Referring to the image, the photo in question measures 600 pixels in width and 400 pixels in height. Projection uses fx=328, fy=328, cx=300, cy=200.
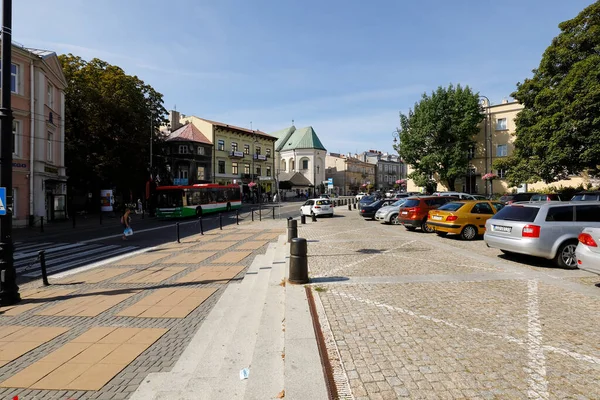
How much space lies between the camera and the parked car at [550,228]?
742 centimetres

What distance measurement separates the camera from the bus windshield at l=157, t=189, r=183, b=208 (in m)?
25.3

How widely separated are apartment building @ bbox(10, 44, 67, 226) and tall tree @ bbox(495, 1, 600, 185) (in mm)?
32787

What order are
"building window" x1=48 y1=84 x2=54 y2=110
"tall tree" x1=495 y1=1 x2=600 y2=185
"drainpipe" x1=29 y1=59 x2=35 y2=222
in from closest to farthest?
"tall tree" x1=495 y1=1 x2=600 y2=185
"drainpipe" x1=29 y1=59 x2=35 y2=222
"building window" x1=48 y1=84 x2=54 y2=110

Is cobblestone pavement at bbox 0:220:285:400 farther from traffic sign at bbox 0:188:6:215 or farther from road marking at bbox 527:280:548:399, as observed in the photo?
road marking at bbox 527:280:548:399

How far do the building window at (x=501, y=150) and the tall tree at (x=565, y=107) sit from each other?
1396 cm

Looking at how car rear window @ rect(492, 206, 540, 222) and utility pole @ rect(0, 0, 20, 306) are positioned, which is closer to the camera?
utility pole @ rect(0, 0, 20, 306)

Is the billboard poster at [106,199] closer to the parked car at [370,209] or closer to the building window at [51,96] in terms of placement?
the building window at [51,96]

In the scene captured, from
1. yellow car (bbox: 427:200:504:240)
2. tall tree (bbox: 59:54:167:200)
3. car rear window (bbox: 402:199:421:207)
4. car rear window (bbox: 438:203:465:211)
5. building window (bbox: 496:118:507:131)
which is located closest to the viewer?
yellow car (bbox: 427:200:504:240)

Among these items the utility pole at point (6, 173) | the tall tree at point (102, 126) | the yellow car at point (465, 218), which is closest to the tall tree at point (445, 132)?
the yellow car at point (465, 218)

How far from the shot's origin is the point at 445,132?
37.8 m

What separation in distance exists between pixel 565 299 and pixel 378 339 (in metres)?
3.68

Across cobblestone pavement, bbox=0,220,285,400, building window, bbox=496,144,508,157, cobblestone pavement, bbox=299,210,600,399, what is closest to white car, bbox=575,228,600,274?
cobblestone pavement, bbox=299,210,600,399

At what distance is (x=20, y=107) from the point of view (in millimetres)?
19875

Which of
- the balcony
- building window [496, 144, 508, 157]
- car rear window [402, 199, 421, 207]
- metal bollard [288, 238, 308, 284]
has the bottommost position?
metal bollard [288, 238, 308, 284]
